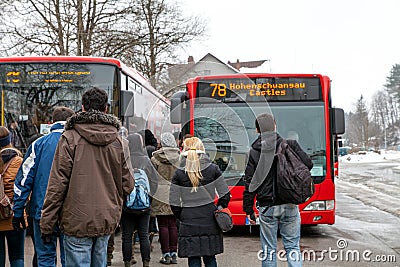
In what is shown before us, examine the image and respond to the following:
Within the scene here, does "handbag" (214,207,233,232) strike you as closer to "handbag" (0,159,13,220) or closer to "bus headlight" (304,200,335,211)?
"handbag" (0,159,13,220)

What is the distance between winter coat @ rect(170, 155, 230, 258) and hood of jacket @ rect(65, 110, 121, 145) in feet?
4.80

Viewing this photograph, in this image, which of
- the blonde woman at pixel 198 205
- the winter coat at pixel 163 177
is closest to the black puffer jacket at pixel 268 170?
the blonde woman at pixel 198 205

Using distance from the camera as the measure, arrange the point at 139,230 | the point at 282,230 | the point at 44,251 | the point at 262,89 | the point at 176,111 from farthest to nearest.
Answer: the point at 262,89
the point at 176,111
the point at 139,230
the point at 282,230
the point at 44,251

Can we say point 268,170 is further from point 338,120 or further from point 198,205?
point 338,120

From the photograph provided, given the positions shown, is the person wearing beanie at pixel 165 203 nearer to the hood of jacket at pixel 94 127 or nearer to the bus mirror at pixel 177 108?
the bus mirror at pixel 177 108

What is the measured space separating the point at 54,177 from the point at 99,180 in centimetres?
35

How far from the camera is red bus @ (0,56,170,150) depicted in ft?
33.7

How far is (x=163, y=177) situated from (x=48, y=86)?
3956 millimetres

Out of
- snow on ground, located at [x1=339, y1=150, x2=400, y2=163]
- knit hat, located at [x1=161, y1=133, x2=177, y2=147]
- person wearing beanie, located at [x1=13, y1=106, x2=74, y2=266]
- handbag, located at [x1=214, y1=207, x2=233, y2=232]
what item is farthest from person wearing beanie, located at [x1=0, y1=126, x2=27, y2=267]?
snow on ground, located at [x1=339, y1=150, x2=400, y2=163]

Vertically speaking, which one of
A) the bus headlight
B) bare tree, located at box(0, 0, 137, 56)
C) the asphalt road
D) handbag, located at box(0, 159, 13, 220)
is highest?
bare tree, located at box(0, 0, 137, 56)

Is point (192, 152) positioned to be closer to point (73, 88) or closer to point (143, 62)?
point (73, 88)

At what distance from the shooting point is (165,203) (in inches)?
302

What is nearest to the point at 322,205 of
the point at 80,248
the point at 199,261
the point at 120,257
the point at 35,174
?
the point at 120,257

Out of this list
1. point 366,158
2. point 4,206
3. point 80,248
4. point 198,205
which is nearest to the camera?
point 80,248
